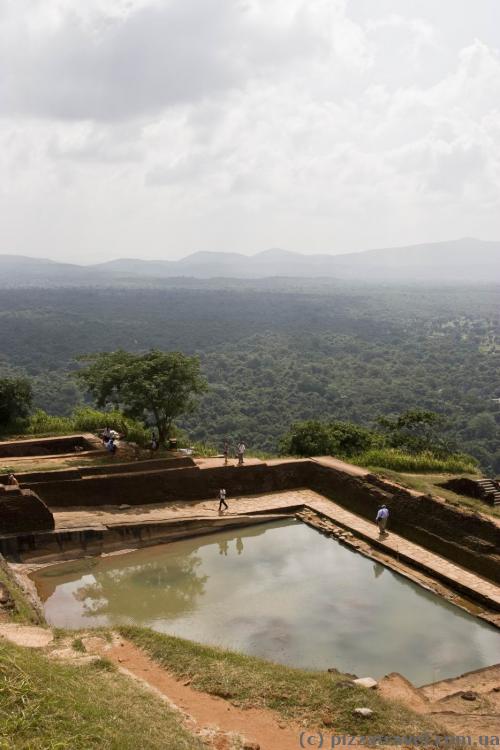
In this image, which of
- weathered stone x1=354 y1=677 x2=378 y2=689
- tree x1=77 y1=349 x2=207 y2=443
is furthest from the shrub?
weathered stone x1=354 y1=677 x2=378 y2=689

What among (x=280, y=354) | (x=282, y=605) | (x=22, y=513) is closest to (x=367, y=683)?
(x=282, y=605)

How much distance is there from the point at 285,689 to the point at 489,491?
377 inches

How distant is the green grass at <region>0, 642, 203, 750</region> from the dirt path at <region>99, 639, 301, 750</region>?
36 centimetres

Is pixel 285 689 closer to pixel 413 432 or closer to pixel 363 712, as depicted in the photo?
pixel 363 712

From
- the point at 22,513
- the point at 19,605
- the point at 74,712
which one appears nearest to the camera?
the point at 74,712

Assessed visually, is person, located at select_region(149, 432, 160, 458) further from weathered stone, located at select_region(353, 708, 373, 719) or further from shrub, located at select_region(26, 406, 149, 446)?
weathered stone, located at select_region(353, 708, 373, 719)

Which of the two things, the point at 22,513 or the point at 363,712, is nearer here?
the point at 363,712

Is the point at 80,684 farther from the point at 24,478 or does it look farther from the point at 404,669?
Answer: the point at 24,478

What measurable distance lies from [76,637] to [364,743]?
4.16 metres

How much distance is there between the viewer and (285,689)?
7133mm

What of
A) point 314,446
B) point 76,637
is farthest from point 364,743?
point 314,446

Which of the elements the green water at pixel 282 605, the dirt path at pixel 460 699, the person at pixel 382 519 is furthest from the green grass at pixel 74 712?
the person at pixel 382 519

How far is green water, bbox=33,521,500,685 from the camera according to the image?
9.76 meters

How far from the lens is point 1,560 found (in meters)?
11.6
